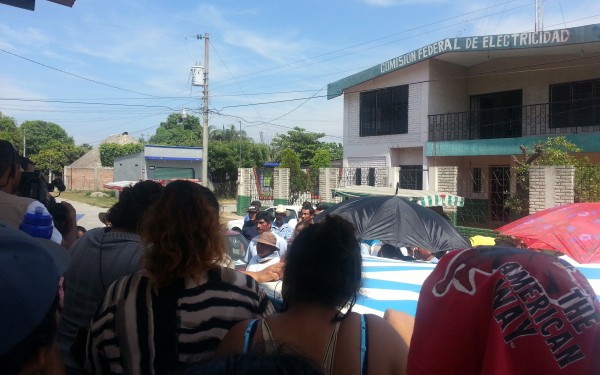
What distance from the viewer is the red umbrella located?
3916mm

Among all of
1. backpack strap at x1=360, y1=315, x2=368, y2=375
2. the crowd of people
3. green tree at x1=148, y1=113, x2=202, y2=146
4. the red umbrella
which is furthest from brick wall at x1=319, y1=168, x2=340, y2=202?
green tree at x1=148, y1=113, x2=202, y2=146

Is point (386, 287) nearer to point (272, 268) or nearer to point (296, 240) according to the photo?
point (272, 268)

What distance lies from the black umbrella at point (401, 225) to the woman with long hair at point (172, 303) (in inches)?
151

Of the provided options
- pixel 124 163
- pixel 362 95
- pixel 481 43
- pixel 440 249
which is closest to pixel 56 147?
pixel 124 163

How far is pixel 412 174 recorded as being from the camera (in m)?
17.6

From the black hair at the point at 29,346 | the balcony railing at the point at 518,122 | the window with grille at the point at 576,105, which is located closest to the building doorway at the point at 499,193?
the balcony railing at the point at 518,122

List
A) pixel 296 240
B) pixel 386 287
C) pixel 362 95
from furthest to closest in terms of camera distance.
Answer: pixel 362 95
pixel 386 287
pixel 296 240

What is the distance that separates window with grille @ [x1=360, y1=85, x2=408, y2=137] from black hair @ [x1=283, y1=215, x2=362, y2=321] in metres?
17.4

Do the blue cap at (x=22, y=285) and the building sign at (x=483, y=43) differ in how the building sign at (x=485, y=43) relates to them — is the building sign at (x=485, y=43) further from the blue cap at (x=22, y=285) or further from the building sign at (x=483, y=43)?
the blue cap at (x=22, y=285)

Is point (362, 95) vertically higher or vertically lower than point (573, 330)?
higher

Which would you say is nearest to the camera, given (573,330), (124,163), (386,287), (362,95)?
(573,330)

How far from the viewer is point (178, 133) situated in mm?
55219

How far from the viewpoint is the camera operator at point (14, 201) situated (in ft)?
9.37

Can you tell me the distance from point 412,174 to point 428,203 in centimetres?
784
